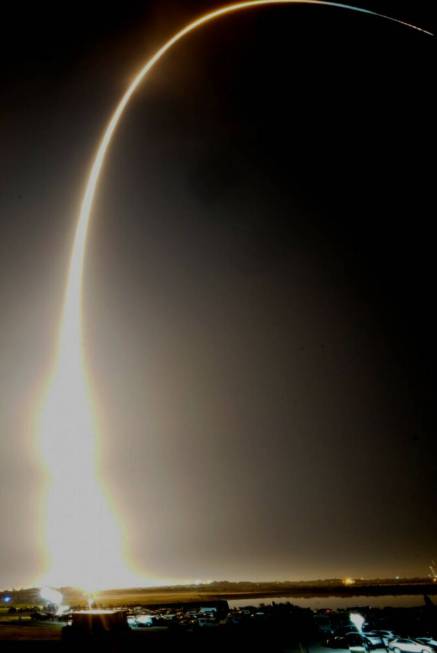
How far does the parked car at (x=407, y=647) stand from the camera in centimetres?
1877

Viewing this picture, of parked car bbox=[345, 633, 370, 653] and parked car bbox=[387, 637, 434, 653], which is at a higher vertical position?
parked car bbox=[387, 637, 434, 653]

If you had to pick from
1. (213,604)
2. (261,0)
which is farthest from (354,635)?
(213,604)

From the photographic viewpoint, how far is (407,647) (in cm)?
1953

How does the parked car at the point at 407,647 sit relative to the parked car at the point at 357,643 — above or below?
above

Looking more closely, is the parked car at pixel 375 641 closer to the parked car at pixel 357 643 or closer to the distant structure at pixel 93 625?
the parked car at pixel 357 643

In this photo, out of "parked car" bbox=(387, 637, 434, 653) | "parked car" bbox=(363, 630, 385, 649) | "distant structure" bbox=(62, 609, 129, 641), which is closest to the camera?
"distant structure" bbox=(62, 609, 129, 641)

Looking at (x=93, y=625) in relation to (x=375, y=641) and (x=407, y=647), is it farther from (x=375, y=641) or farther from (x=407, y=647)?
(x=375, y=641)

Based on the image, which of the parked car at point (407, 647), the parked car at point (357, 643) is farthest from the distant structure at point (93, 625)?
the parked car at point (407, 647)

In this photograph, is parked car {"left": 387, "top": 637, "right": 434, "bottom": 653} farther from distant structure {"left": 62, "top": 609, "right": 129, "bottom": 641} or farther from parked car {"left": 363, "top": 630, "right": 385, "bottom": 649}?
distant structure {"left": 62, "top": 609, "right": 129, "bottom": 641}

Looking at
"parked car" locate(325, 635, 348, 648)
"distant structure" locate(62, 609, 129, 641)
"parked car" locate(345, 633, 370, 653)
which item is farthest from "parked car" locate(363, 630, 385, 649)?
"distant structure" locate(62, 609, 129, 641)

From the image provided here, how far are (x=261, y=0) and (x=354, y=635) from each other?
34779 millimetres

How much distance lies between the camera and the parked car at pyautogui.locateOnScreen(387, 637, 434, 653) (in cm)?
1877

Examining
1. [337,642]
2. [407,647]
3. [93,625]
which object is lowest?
[337,642]

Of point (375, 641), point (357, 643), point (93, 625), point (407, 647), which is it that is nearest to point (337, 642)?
point (357, 643)
